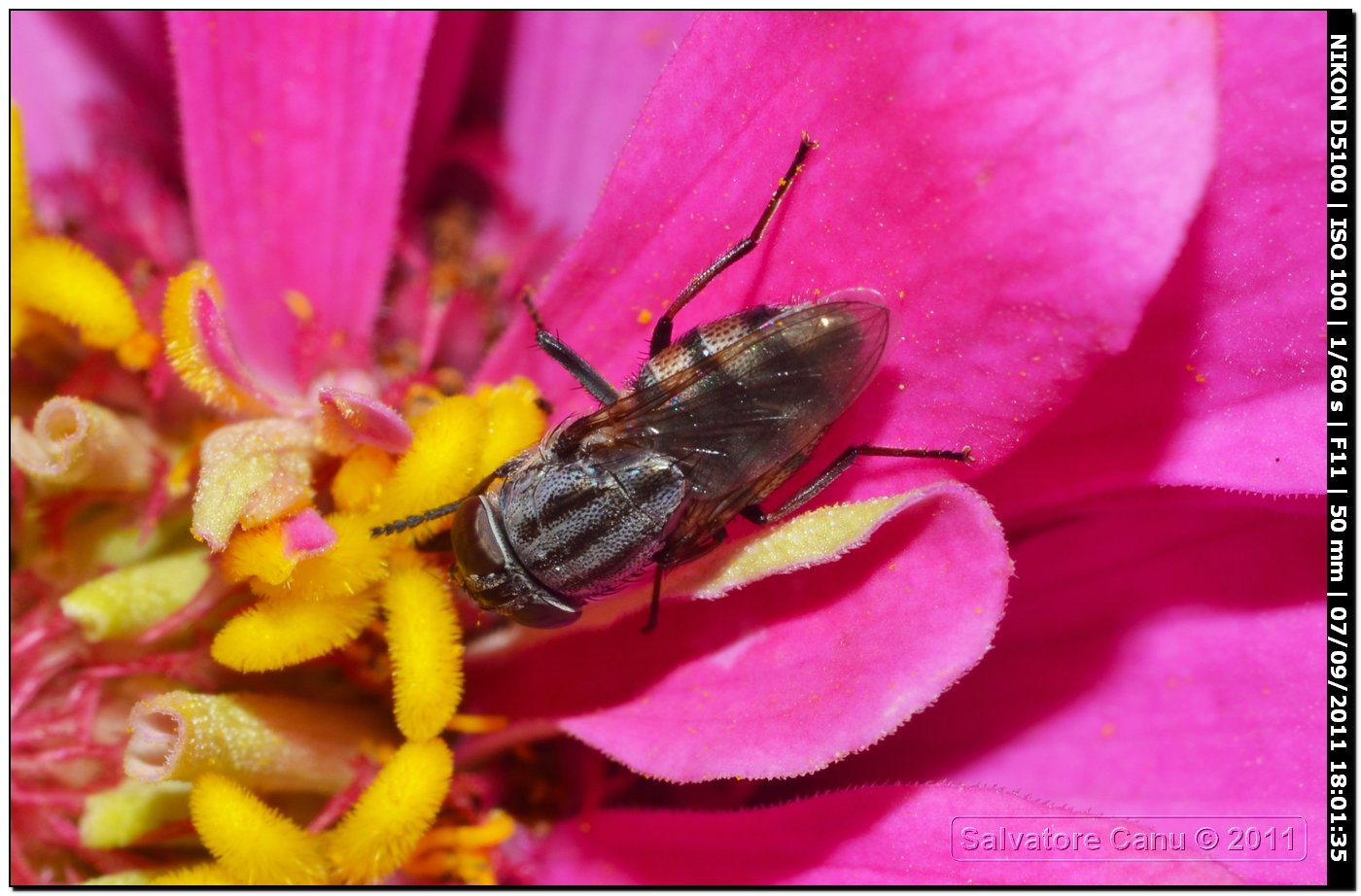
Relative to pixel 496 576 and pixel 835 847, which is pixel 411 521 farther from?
pixel 835 847

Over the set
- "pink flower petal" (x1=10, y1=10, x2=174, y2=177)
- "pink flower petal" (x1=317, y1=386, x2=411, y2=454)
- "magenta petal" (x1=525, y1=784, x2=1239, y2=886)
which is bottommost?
"magenta petal" (x1=525, y1=784, x2=1239, y2=886)

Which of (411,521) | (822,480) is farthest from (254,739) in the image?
(822,480)

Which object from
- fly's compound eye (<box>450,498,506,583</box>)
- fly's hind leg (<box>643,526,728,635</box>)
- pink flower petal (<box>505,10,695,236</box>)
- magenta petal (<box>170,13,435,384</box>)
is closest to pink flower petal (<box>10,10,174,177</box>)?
magenta petal (<box>170,13,435,384</box>)

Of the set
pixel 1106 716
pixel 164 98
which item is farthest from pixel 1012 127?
pixel 164 98

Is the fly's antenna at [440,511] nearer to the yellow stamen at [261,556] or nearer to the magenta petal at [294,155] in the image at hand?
the yellow stamen at [261,556]

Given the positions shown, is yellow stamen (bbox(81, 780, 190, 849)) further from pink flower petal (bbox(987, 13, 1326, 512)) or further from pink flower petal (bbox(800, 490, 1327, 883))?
pink flower petal (bbox(987, 13, 1326, 512))

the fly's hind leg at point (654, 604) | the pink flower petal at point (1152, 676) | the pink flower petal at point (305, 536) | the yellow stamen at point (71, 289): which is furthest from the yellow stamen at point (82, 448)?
the pink flower petal at point (1152, 676)

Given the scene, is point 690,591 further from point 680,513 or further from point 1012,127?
point 1012,127
